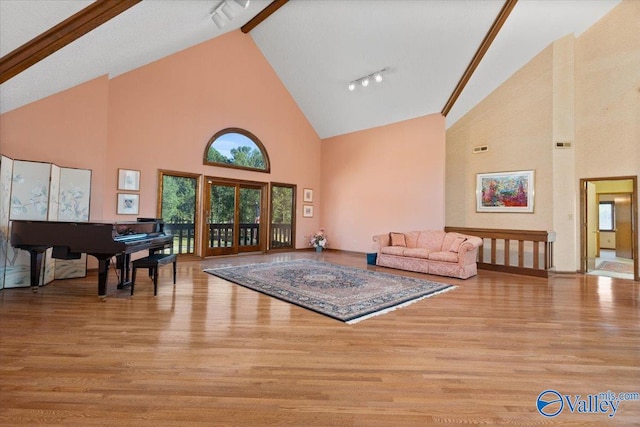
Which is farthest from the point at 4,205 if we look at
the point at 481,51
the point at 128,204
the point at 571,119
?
the point at 571,119

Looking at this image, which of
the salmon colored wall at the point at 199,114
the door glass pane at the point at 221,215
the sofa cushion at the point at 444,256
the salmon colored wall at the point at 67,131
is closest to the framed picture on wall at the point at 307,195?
the salmon colored wall at the point at 199,114

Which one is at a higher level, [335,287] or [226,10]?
[226,10]

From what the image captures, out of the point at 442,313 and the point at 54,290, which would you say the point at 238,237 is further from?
the point at 442,313

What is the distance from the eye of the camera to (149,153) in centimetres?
606

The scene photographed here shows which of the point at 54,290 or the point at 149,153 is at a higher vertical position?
the point at 149,153

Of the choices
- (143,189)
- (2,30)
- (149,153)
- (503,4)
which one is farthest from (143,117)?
(503,4)

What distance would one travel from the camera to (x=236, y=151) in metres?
7.52

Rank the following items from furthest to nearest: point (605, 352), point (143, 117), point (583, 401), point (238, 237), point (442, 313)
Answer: point (238, 237), point (143, 117), point (442, 313), point (605, 352), point (583, 401)

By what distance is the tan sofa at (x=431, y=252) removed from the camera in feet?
17.4

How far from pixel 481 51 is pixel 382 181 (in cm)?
353

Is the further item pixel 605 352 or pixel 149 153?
pixel 149 153

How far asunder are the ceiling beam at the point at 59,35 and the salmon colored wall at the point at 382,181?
600 centimetres

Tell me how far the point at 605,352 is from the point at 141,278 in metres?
5.70

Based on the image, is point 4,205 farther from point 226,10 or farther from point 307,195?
point 307,195
